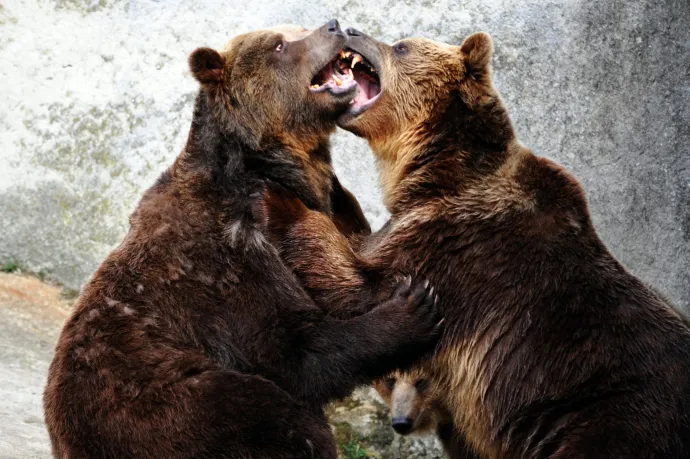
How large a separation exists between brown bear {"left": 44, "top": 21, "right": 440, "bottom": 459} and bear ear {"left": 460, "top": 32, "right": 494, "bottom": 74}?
71cm

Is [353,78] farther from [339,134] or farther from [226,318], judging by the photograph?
[339,134]

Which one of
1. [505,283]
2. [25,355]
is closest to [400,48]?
[505,283]

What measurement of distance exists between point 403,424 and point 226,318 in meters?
1.76

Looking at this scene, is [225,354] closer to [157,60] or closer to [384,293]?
[384,293]

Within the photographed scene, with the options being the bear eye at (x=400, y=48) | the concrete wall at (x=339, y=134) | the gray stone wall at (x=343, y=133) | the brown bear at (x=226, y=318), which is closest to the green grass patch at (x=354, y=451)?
the gray stone wall at (x=343, y=133)

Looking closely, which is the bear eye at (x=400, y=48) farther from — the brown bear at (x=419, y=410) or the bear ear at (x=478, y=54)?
the brown bear at (x=419, y=410)

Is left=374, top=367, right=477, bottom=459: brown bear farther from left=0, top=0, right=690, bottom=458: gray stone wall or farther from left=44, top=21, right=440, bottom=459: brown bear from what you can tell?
left=0, top=0, right=690, bottom=458: gray stone wall

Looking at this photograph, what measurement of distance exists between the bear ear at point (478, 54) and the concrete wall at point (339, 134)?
2.46 metres

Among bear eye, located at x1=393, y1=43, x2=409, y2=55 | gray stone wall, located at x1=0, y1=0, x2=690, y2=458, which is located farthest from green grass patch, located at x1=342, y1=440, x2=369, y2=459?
bear eye, located at x1=393, y1=43, x2=409, y2=55

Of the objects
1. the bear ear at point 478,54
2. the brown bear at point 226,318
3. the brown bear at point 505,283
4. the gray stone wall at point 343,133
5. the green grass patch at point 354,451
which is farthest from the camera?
the gray stone wall at point 343,133

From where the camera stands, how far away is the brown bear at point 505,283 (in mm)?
5121

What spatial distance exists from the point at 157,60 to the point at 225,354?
4.20m

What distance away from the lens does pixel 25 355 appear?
26.7 ft

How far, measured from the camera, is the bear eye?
6186 mm
